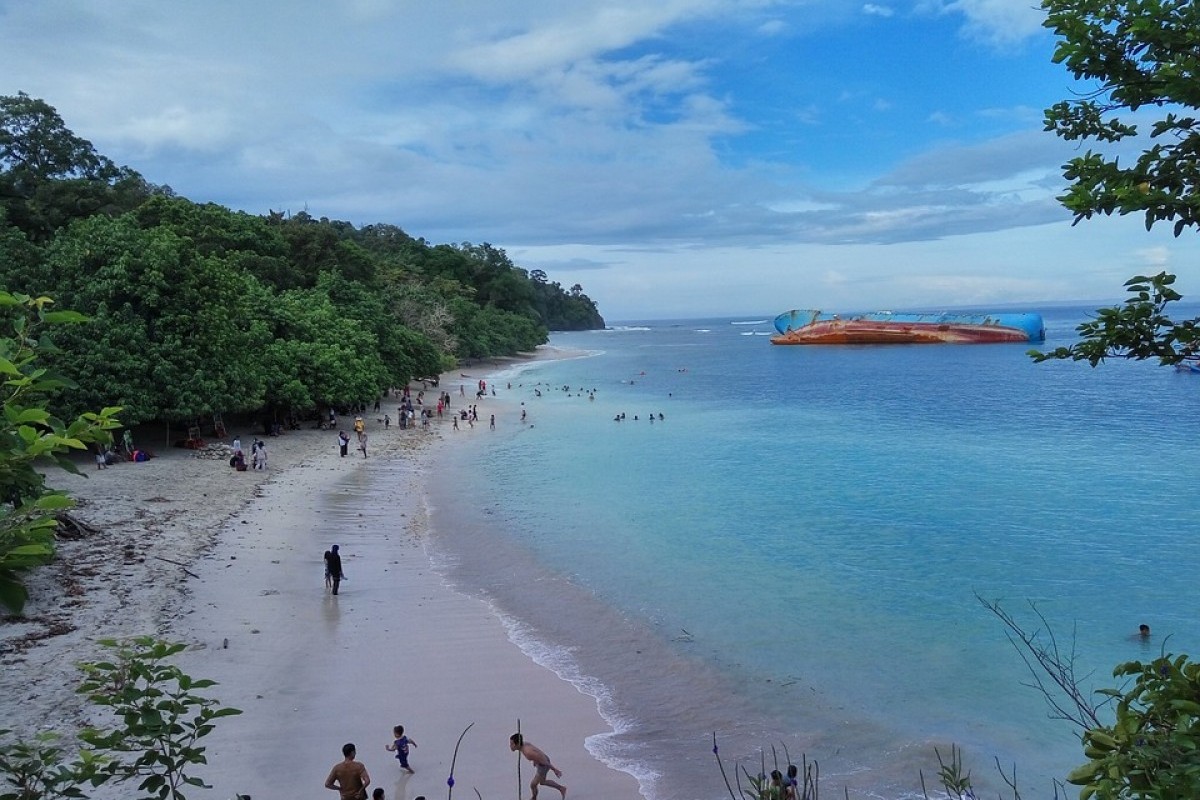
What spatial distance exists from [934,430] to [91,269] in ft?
105

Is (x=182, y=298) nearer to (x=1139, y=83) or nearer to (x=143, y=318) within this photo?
(x=143, y=318)

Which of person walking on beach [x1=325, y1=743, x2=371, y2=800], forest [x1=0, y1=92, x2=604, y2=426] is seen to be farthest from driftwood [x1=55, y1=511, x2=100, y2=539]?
person walking on beach [x1=325, y1=743, x2=371, y2=800]

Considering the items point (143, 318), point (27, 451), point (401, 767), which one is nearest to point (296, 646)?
point (401, 767)

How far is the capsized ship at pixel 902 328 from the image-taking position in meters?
90.4

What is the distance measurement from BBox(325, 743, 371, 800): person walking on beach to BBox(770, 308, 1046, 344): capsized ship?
93694mm

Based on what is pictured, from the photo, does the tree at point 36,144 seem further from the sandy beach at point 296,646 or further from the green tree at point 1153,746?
the green tree at point 1153,746

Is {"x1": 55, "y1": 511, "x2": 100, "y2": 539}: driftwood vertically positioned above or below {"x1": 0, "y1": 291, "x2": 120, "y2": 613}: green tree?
below

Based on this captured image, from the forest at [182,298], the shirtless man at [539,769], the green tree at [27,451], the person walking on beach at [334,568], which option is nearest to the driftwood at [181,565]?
the person walking on beach at [334,568]

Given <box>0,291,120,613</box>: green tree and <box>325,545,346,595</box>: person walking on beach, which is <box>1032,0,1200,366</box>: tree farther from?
<box>325,545,346,595</box>: person walking on beach

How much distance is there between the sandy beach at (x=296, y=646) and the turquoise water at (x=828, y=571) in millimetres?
838

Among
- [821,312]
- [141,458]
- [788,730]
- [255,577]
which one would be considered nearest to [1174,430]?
[788,730]

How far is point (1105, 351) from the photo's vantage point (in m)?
3.23

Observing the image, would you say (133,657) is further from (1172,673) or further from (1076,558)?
(1076,558)

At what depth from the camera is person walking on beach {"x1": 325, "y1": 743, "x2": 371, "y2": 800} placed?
6.68 metres
